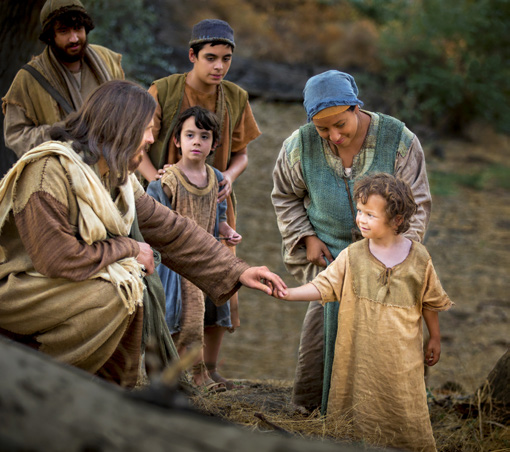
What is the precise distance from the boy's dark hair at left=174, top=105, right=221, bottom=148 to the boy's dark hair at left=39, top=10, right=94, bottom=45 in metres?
0.82

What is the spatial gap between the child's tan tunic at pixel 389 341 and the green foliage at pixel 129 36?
8362mm

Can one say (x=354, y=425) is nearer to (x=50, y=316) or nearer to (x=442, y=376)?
(x=50, y=316)

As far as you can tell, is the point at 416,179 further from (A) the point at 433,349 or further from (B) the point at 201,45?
(B) the point at 201,45

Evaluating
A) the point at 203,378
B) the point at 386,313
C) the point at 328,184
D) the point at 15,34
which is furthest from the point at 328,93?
the point at 15,34

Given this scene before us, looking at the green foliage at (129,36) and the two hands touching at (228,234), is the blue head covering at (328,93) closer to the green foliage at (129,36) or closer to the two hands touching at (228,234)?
the two hands touching at (228,234)

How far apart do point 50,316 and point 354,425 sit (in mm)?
1508

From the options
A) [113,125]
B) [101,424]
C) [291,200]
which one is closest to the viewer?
[101,424]

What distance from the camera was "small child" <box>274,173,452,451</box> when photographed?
354 centimetres

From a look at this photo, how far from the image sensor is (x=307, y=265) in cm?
424

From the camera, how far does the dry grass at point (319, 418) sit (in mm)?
3590

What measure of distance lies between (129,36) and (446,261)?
6012 mm

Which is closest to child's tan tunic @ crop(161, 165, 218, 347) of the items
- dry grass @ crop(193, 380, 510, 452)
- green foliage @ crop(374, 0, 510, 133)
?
dry grass @ crop(193, 380, 510, 452)

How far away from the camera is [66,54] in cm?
469

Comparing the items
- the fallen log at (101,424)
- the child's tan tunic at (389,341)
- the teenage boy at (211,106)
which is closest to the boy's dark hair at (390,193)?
the child's tan tunic at (389,341)
